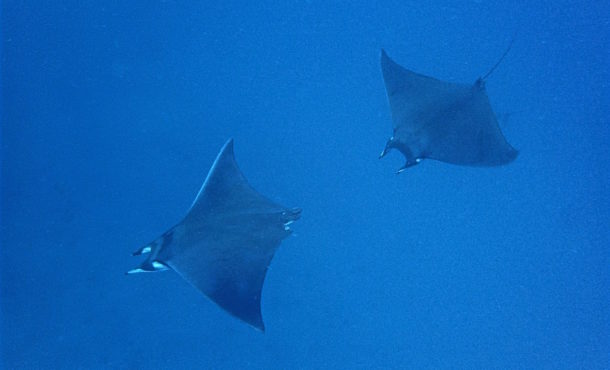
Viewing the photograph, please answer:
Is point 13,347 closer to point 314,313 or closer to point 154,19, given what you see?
point 314,313

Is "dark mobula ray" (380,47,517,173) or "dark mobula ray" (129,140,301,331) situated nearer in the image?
"dark mobula ray" (129,140,301,331)

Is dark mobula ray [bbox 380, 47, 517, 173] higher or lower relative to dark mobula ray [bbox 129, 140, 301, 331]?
higher

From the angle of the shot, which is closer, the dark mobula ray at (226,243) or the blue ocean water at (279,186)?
the dark mobula ray at (226,243)

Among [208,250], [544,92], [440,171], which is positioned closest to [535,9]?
[544,92]

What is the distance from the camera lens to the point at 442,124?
320 cm

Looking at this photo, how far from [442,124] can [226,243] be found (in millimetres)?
1810

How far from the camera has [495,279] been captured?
413cm

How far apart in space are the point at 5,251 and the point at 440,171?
13.4ft

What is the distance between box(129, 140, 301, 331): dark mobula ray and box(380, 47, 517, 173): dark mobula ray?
42.1 inches

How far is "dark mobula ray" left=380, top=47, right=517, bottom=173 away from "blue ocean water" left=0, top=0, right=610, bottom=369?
0.73 metres

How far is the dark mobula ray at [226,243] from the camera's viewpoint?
2439 millimetres

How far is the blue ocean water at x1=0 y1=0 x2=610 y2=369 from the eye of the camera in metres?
3.76

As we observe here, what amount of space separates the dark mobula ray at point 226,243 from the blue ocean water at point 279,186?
1.03 metres

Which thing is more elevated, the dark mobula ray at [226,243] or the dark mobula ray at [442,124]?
the dark mobula ray at [442,124]
